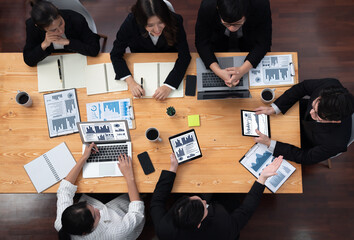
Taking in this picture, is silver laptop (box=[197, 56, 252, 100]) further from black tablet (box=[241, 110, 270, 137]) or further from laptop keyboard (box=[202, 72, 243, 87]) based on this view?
black tablet (box=[241, 110, 270, 137])

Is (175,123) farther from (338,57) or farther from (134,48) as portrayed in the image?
(338,57)

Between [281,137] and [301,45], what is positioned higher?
[301,45]

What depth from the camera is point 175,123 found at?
1791 millimetres

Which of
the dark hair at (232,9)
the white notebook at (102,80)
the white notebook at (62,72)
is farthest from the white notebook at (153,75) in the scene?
the dark hair at (232,9)

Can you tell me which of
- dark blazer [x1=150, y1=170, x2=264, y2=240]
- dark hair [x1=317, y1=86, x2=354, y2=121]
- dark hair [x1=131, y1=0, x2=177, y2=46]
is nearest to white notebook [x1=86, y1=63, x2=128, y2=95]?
dark hair [x1=131, y1=0, x2=177, y2=46]

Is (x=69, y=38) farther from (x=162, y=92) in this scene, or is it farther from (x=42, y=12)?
(x=162, y=92)

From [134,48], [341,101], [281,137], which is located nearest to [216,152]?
[281,137]

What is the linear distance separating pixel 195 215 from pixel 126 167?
22.7 inches

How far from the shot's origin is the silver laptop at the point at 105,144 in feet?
5.70

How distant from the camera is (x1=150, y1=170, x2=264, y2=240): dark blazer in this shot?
5.01 ft

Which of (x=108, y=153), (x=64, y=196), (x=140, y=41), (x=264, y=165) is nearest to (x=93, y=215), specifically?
(x=64, y=196)

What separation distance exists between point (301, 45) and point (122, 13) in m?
2.00

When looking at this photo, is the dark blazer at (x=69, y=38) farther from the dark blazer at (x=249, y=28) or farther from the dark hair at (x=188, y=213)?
the dark hair at (x=188, y=213)

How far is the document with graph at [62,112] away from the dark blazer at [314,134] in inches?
56.5
